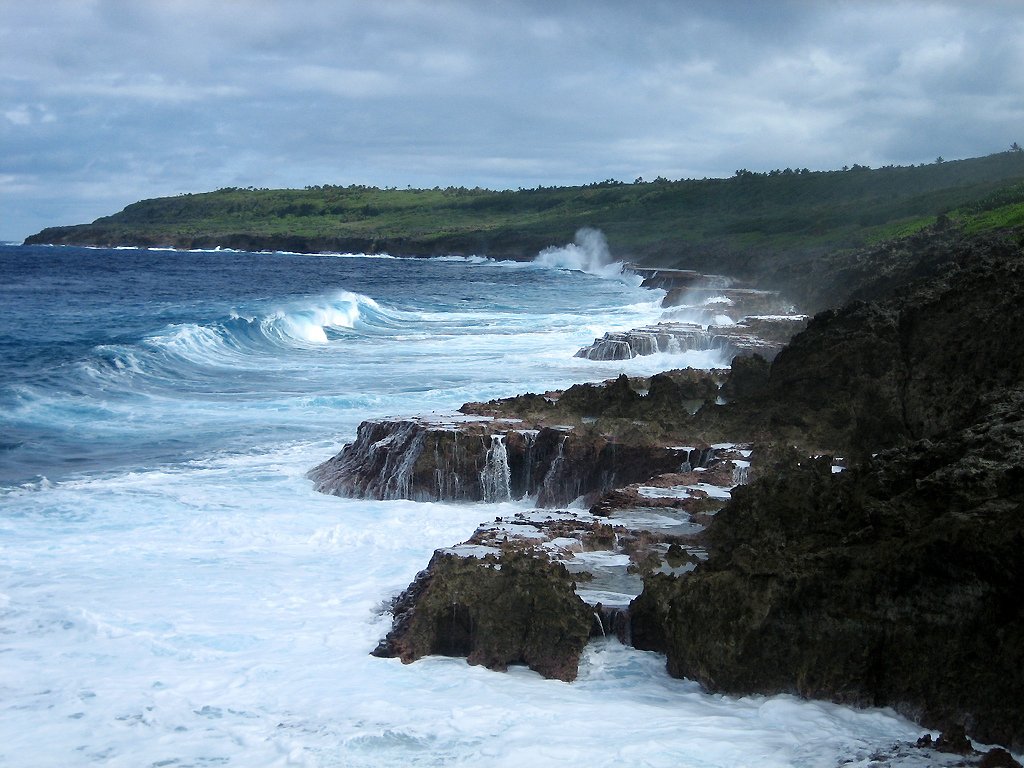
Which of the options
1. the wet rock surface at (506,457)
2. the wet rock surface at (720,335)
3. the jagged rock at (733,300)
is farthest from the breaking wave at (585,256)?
the wet rock surface at (506,457)

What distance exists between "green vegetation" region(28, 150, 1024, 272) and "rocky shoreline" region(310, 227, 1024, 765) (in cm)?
1641

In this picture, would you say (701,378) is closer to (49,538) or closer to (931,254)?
(931,254)

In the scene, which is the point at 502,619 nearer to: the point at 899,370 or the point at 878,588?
the point at 878,588

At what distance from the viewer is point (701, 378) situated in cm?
1970

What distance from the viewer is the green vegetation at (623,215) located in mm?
56219

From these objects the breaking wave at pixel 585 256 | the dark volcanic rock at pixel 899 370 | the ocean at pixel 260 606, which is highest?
the breaking wave at pixel 585 256

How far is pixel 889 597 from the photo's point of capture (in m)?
7.77

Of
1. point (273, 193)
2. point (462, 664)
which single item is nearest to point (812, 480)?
point (462, 664)

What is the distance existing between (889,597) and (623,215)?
109 metres

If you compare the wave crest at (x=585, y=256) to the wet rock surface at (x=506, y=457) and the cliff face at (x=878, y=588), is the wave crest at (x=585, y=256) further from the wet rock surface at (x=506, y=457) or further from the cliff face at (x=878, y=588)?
the cliff face at (x=878, y=588)

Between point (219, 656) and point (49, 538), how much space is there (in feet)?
15.9

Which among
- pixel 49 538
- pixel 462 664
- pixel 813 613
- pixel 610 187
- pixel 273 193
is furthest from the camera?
pixel 273 193

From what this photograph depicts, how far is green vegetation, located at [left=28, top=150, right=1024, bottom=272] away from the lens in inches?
2213

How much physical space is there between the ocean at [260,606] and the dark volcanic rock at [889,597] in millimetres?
249
